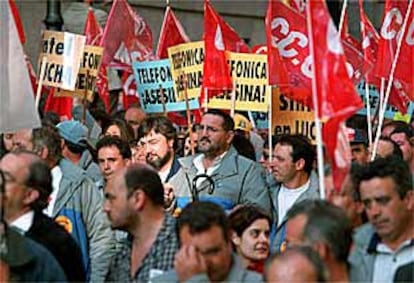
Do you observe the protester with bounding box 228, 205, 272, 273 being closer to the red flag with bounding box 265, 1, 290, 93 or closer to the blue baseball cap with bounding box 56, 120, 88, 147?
the blue baseball cap with bounding box 56, 120, 88, 147

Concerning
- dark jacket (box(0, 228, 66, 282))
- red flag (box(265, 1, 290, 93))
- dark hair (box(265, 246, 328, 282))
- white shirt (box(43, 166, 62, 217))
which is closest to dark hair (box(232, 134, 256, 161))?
red flag (box(265, 1, 290, 93))

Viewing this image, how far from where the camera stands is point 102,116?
608 inches

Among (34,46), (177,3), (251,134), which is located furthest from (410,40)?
(177,3)

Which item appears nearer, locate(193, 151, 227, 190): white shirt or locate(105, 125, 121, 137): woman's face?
locate(193, 151, 227, 190): white shirt

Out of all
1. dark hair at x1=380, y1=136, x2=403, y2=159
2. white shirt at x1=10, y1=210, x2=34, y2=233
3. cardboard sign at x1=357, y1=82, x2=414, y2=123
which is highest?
cardboard sign at x1=357, y1=82, x2=414, y2=123

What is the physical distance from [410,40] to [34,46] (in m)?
11.8

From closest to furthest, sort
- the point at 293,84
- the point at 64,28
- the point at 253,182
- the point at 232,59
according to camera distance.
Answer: the point at 253,182 < the point at 293,84 < the point at 232,59 < the point at 64,28

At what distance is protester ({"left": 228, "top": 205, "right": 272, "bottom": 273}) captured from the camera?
8.98m

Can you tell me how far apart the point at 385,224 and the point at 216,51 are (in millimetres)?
6229

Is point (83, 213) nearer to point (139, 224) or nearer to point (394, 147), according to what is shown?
point (139, 224)

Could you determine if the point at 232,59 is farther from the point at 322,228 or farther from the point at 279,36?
the point at 322,228

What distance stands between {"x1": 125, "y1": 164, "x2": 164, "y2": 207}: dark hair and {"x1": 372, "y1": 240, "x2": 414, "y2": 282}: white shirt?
1211 millimetres

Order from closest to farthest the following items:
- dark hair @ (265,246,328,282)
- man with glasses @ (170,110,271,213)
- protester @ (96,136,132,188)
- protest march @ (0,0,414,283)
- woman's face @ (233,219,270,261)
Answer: dark hair @ (265,246,328,282) → protest march @ (0,0,414,283) → woman's face @ (233,219,270,261) → man with glasses @ (170,110,271,213) → protester @ (96,136,132,188)

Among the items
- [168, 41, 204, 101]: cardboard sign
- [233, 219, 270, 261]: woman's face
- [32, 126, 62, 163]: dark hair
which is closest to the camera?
[233, 219, 270, 261]: woman's face
